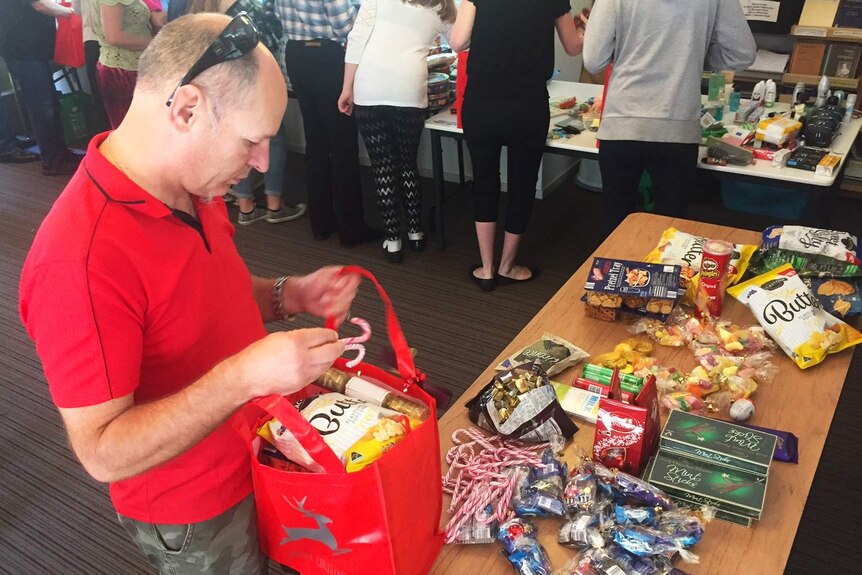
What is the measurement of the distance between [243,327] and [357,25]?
2.31 m

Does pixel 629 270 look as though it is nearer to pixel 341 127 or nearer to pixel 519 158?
pixel 519 158

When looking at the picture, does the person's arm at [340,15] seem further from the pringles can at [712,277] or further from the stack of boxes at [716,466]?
the stack of boxes at [716,466]

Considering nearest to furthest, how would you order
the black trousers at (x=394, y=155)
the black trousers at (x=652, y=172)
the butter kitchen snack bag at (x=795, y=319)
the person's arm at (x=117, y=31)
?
the butter kitchen snack bag at (x=795, y=319)
the black trousers at (x=652, y=172)
the black trousers at (x=394, y=155)
the person's arm at (x=117, y=31)

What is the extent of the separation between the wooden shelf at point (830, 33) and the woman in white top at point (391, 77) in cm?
201

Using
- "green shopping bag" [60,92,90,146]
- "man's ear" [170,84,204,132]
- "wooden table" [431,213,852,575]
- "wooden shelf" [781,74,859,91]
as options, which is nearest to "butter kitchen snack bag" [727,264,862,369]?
"wooden table" [431,213,852,575]

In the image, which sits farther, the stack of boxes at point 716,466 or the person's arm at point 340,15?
the person's arm at point 340,15

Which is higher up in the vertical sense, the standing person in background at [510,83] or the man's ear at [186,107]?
the man's ear at [186,107]

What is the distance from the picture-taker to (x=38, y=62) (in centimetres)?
484

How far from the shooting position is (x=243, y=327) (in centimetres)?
113

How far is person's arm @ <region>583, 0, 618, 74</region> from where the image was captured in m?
2.30

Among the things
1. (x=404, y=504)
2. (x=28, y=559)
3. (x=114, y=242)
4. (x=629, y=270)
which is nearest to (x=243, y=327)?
(x=114, y=242)

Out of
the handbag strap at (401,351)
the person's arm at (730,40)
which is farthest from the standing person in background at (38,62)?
the handbag strap at (401,351)

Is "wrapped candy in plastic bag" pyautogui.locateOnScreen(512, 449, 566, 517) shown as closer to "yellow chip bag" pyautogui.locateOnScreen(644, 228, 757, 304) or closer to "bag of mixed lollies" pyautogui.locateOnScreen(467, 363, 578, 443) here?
"bag of mixed lollies" pyautogui.locateOnScreen(467, 363, 578, 443)

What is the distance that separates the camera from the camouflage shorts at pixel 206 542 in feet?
3.60
